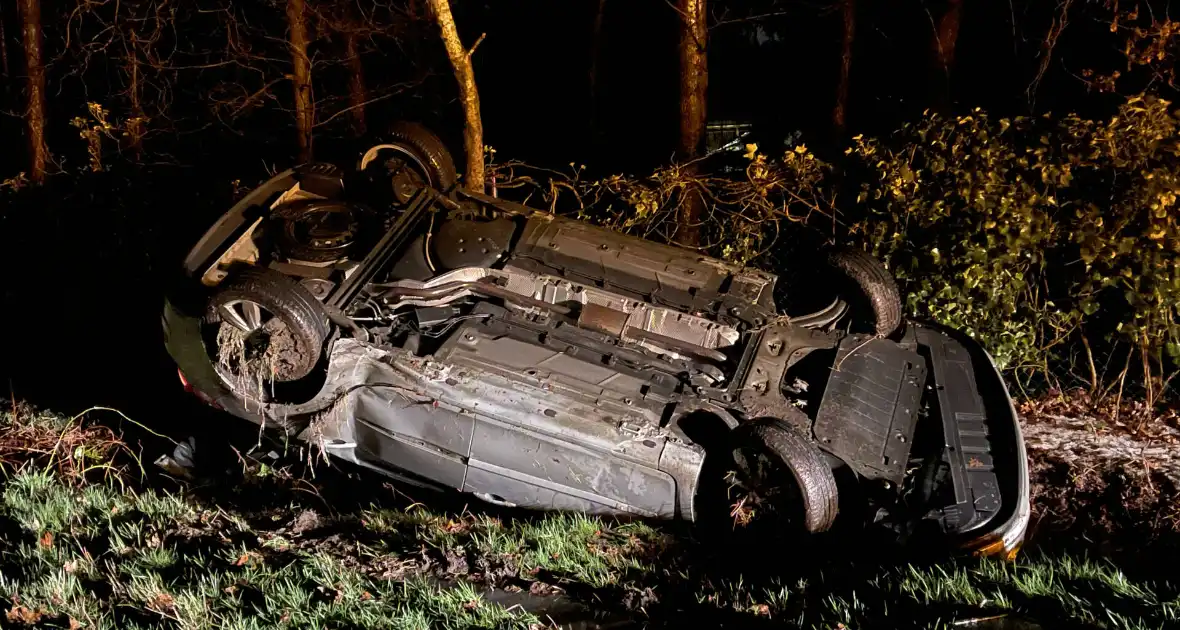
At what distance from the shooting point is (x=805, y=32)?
13.2 metres

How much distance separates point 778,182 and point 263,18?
430 inches

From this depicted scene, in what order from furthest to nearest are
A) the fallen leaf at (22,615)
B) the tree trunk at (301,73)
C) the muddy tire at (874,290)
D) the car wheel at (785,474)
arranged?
the tree trunk at (301,73) < the muddy tire at (874,290) < the car wheel at (785,474) < the fallen leaf at (22,615)

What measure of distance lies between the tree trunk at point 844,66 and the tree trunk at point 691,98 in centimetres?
388

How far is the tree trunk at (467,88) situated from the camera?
6.44 metres

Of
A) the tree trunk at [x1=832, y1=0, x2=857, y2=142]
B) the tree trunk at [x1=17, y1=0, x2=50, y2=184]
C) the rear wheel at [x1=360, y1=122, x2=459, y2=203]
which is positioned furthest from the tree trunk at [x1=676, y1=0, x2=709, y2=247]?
the tree trunk at [x1=17, y1=0, x2=50, y2=184]

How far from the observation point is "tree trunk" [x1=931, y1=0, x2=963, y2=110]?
31.1ft

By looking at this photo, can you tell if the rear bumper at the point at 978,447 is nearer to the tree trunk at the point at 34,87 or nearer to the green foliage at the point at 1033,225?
the green foliage at the point at 1033,225

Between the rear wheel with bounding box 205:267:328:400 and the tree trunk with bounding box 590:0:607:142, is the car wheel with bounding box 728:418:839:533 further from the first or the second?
the tree trunk with bounding box 590:0:607:142

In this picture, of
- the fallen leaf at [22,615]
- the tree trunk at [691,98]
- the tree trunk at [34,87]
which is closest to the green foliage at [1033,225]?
the tree trunk at [691,98]

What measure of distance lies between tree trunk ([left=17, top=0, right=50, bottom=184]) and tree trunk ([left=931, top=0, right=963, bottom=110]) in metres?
10.3

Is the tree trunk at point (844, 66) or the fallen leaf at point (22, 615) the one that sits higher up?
the tree trunk at point (844, 66)

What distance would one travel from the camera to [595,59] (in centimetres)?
1370

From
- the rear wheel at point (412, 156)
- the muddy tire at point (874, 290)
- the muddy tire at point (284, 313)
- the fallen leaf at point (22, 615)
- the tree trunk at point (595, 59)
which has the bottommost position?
the fallen leaf at point (22, 615)

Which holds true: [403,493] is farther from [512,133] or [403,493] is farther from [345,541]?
[512,133]
